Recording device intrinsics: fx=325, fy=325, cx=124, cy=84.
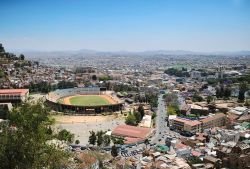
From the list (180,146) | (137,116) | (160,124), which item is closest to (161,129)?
(160,124)

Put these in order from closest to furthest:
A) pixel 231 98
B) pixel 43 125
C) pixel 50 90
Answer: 1. pixel 43 125
2. pixel 231 98
3. pixel 50 90

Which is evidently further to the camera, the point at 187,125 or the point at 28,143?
the point at 187,125

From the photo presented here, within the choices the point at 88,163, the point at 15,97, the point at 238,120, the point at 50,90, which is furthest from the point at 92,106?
the point at 88,163

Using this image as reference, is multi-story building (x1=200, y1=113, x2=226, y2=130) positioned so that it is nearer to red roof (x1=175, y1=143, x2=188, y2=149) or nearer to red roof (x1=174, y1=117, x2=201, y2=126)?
red roof (x1=174, y1=117, x2=201, y2=126)

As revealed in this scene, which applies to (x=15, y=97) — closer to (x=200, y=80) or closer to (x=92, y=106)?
(x=92, y=106)

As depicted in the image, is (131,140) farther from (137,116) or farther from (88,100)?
(88,100)

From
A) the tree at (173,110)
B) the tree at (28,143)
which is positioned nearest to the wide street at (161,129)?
the tree at (173,110)
